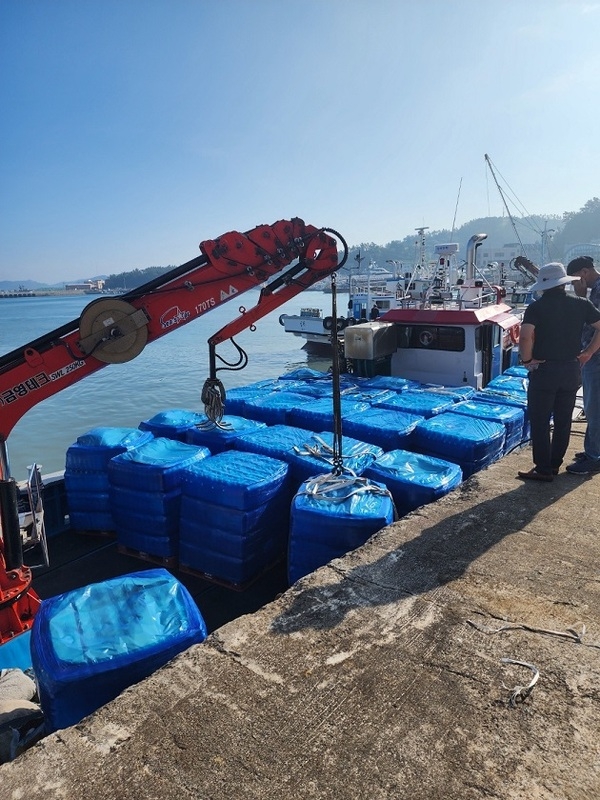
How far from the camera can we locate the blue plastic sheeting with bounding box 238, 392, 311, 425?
7.21 metres

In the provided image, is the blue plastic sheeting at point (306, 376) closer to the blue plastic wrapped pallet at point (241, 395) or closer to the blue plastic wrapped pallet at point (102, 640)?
the blue plastic wrapped pallet at point (241, 395)

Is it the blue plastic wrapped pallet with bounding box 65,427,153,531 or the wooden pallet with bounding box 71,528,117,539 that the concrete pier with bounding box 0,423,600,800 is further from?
the wooden pallet with bounding box 71,528,117,539

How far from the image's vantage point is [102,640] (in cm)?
252

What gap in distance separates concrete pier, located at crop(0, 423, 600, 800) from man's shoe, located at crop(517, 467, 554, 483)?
118 cm

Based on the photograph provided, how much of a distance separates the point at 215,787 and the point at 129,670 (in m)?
0.92

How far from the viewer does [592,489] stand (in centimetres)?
396

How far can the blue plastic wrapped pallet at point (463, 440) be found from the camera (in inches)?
220

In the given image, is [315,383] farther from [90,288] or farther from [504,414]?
[90,288]

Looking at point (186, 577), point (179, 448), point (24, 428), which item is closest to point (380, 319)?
point (179, 448)

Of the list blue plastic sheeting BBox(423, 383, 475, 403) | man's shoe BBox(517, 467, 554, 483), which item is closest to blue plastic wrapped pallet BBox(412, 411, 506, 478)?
man's shoe BBox(517, 467, 554, 483)

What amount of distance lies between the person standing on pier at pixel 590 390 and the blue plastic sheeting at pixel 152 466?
3.60 meters

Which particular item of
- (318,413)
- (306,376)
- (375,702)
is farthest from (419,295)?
(375,702)

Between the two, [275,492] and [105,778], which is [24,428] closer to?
[275,492]

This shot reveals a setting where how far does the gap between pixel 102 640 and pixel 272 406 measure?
498 centimetres
